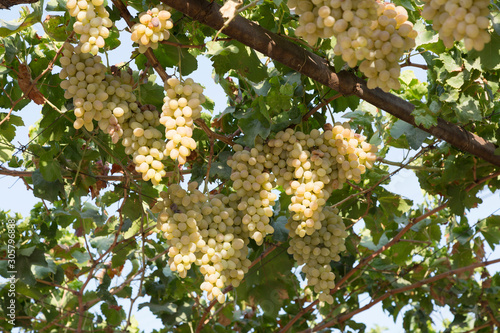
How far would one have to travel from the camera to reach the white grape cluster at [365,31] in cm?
131

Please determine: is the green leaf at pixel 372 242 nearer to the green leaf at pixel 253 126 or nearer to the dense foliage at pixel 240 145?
the dense foliage at pixel 240 145

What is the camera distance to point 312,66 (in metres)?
1.93

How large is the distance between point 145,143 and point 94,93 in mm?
227

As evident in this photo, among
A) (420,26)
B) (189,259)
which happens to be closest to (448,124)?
(420,26)

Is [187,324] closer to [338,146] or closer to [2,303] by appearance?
[2,303]

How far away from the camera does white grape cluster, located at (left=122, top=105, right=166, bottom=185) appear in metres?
1.60

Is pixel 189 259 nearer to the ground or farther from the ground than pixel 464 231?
nearer to the ground

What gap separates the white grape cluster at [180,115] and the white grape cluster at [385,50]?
520 millimetres

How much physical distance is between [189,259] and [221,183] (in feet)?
3.24

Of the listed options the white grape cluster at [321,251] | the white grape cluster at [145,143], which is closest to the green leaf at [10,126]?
the white grape cluster at [145,143]

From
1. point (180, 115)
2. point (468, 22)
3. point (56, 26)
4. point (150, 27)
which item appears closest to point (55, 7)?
point (56, 26)

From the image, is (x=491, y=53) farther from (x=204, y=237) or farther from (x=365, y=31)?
(x=204, y=237)

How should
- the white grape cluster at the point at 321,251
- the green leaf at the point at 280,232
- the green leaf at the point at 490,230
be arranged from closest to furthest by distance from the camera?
the white grape cluster at the point at 321,251 → the green leaf at the point at 280,232 → the green leaf at the point at 490,230

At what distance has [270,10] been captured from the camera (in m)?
2.21
